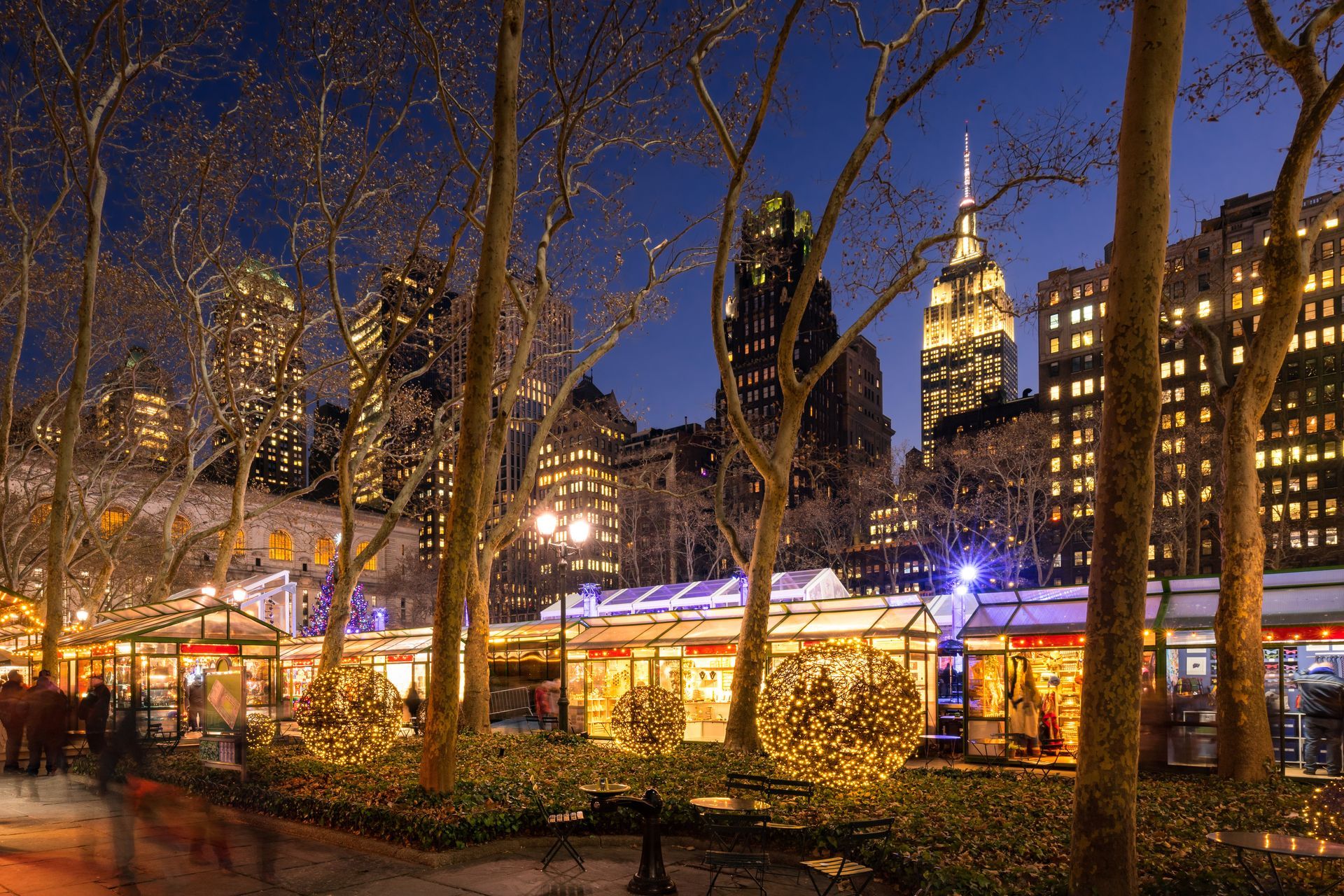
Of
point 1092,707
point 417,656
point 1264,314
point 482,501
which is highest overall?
point 1264,314

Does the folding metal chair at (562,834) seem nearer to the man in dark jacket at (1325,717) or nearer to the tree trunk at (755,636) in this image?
the tree trunk at (755,636)

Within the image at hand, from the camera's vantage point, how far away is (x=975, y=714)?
62.8ft

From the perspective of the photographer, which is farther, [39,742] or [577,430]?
[577,430]

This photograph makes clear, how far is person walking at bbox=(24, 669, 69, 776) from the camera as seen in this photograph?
15.8m

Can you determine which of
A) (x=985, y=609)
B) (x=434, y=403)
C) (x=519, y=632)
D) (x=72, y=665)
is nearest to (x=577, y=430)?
(x=434, y=403)

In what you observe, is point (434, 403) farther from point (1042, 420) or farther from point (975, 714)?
point (1042, 420)

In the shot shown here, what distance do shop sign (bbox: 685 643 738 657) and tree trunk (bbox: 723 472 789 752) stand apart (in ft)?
20.9

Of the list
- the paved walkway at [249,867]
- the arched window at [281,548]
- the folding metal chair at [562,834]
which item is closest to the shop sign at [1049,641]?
the paved walkway at [249,867]

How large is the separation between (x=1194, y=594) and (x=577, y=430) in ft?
88.4

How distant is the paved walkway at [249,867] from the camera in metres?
8.40

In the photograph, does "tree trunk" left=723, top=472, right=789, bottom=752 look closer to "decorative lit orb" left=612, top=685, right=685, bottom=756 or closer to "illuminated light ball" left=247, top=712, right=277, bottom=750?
"decorative lit orb" left=612, top=685, right=685, bottom=756

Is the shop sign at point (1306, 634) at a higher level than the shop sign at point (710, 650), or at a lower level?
higher

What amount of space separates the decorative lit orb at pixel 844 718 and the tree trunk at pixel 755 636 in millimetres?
3391

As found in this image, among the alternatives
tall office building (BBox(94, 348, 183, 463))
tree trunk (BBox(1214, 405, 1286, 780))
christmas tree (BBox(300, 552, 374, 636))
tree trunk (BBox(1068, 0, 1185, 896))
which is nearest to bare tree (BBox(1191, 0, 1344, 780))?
tree trunk (BBox(1214, 405, 1286, 780))
